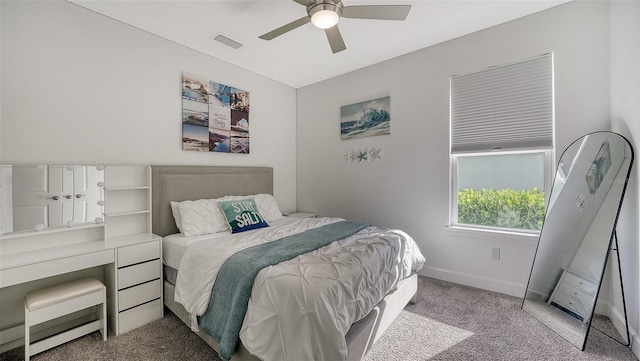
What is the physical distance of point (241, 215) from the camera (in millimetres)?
2826

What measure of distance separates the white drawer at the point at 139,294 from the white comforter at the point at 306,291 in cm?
45

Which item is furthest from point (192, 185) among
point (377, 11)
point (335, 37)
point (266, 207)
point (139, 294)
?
point (377, 11)

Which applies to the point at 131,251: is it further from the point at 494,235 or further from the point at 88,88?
the point at 494,235

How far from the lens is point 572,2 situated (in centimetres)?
236

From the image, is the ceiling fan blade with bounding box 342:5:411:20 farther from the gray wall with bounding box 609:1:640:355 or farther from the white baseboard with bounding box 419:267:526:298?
the white baseboard with bounding box 419:267:526:298

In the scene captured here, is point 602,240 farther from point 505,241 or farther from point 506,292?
point 506,292

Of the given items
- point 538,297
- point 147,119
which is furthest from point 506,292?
point 147,119

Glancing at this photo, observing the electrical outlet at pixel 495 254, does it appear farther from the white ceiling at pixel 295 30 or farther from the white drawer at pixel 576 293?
the white ceiling at pixel 295 30

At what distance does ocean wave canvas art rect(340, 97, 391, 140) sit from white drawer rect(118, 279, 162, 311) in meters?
2.86

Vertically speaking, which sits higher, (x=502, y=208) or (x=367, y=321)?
(x=502, y=208)

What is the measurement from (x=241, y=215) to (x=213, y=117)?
1365mm

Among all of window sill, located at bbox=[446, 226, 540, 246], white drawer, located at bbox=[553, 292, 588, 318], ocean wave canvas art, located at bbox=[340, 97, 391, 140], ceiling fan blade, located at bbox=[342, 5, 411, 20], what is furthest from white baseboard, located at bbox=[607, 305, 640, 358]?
ceiling fan blade, located at bbox=[342, 5, 411, 20]

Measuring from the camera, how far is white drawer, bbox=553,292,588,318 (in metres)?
1.92

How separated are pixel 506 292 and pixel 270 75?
13.1 feet
